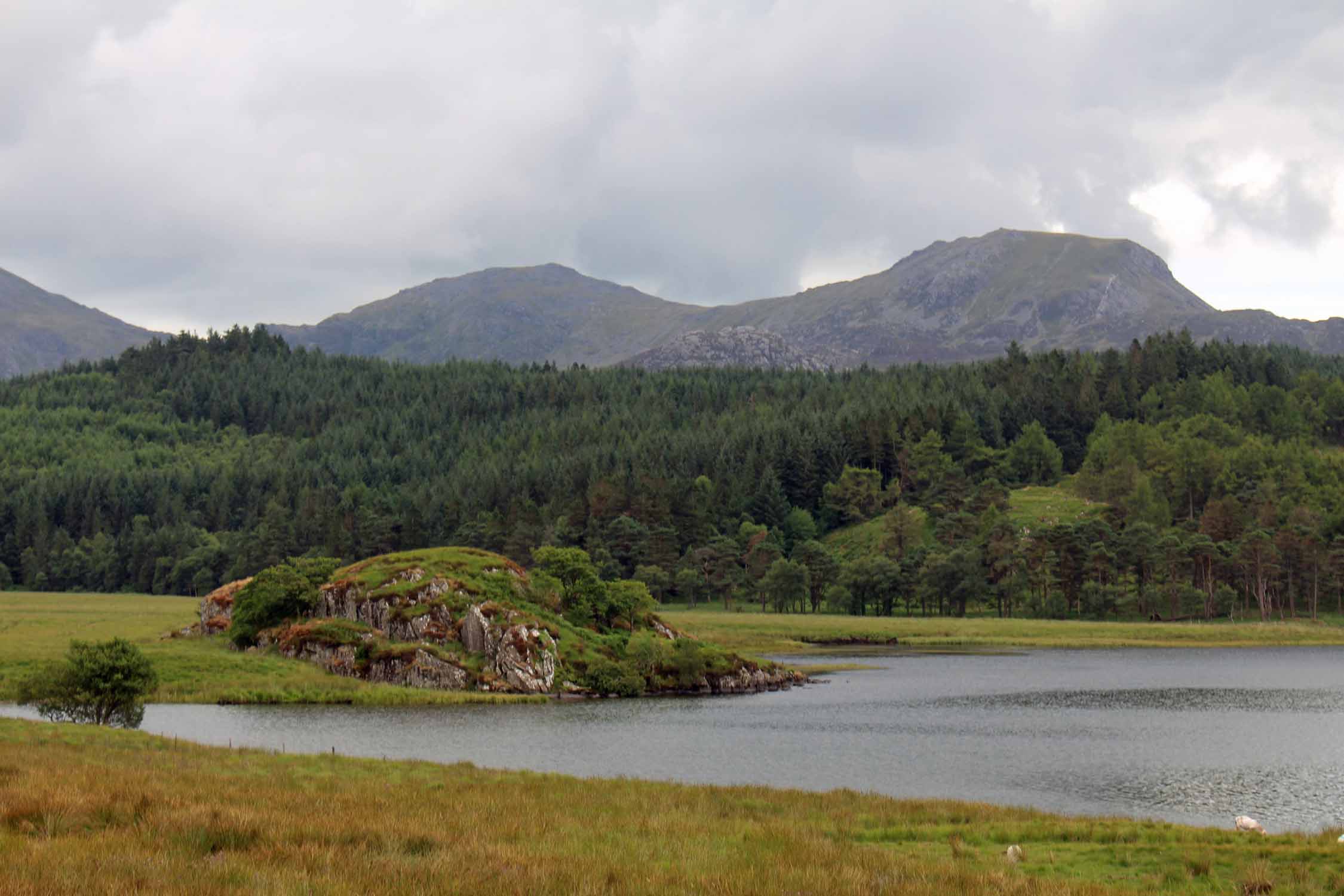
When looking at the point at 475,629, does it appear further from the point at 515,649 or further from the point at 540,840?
the point at 540,840

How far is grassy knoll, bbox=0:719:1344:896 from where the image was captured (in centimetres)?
1769

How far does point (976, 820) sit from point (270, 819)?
2084cm

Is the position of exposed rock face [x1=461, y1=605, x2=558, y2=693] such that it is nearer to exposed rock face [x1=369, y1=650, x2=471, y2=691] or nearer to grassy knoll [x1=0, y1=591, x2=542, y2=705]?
exposed rock face [x1=369, y1=650, x2=471, y2=691]

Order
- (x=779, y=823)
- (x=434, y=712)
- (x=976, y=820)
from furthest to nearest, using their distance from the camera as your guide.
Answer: (x=434, y=712) → (x=976, y=820) → (x=779, y=823)

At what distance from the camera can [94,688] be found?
6034 centimetres

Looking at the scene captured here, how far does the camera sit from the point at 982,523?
18312cm

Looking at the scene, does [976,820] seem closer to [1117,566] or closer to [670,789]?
[670,789]

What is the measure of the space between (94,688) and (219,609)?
4605cm

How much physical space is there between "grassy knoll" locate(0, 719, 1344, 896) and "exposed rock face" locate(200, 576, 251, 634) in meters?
65.5

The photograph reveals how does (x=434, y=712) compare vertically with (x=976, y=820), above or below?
below

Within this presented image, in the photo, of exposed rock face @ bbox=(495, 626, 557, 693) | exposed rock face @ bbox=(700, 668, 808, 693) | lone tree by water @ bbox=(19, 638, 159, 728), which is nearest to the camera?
lone tree by water @ bbox=(19, 638, 159, 728)

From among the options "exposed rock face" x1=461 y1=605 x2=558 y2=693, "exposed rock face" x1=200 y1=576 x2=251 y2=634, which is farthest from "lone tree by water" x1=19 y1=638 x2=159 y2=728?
"exposed rock face" x1=200 y1=576 x2=251 y2=634

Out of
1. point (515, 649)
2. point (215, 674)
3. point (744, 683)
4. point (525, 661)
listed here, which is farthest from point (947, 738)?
point (215, 674)

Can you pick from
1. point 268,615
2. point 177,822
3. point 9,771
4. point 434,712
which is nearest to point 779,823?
point 177,822
